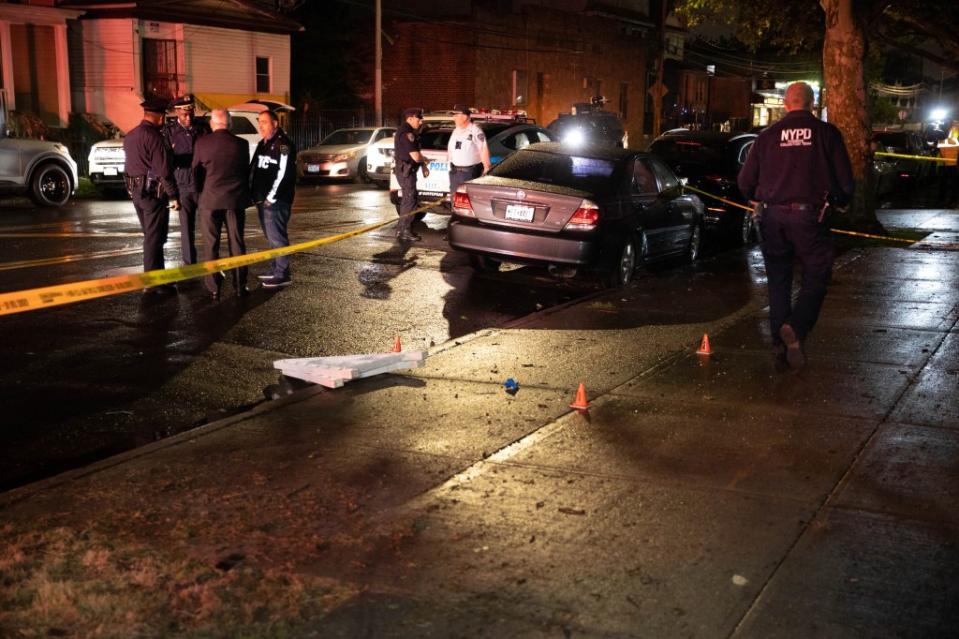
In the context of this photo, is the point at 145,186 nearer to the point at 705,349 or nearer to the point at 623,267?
the point at 623,267

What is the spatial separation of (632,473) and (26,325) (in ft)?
19.6

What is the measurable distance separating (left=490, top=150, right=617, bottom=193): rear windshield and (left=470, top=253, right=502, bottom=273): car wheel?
38.6 inches

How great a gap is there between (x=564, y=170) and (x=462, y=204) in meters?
1.14

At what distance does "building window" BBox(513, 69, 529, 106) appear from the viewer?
48584 mm

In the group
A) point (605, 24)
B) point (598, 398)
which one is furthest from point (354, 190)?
point (605, 24)

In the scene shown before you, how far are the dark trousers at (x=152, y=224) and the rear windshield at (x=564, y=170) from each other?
3.54 m

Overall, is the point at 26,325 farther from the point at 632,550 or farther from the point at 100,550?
the point at 632,550

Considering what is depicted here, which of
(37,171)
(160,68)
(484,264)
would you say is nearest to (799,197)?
(484,264)

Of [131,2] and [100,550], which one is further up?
[131,2]

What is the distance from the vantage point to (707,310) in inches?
412

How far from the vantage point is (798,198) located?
7.75 m

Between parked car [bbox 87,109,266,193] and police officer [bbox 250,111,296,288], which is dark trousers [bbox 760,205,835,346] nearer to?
police officer [bbox 250,111,296,288]

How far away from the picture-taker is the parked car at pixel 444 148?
17.1m

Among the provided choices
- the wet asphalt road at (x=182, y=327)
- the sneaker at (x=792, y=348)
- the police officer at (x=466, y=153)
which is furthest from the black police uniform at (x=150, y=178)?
the sneaker at (x=792, y=348)
